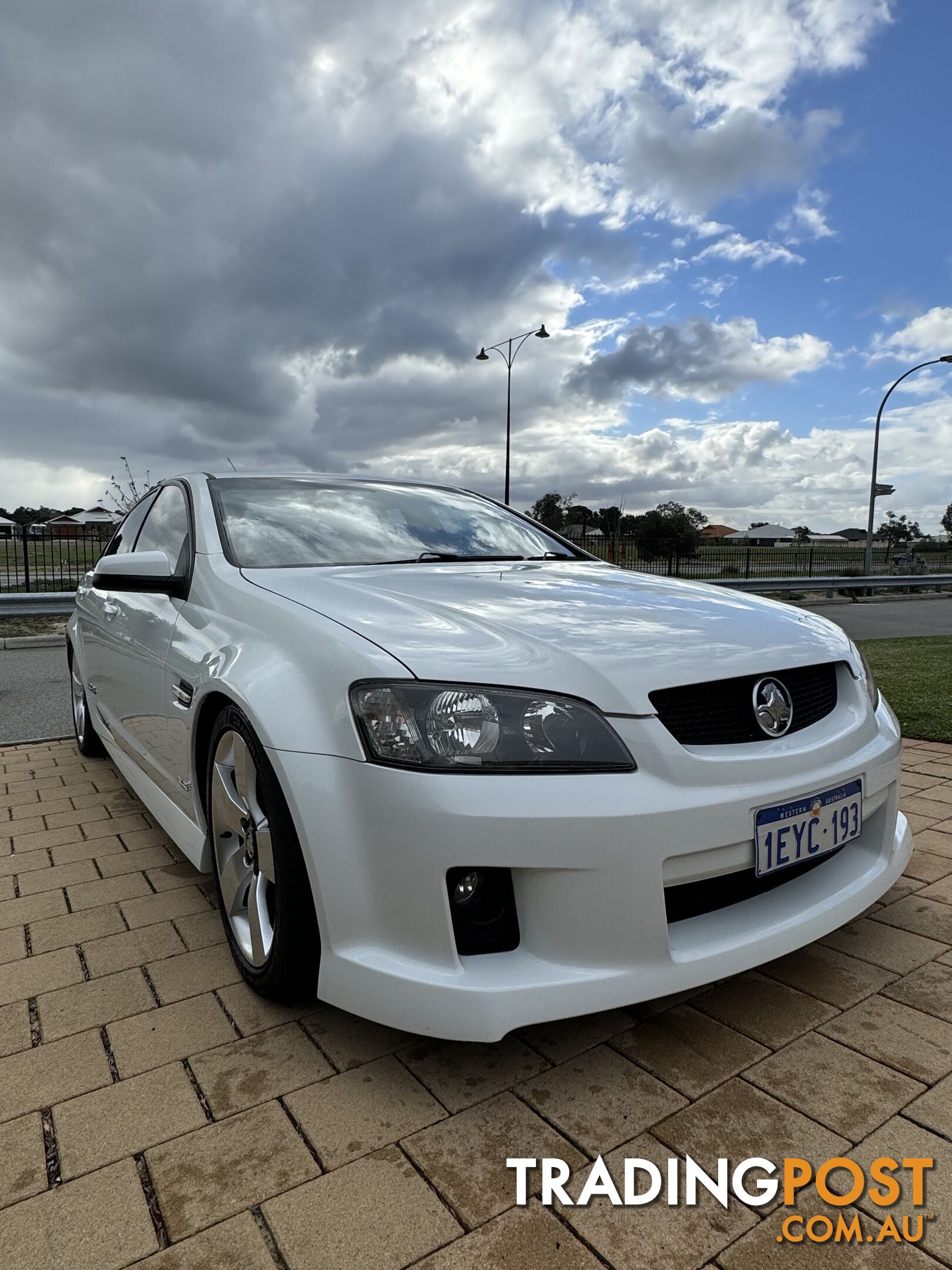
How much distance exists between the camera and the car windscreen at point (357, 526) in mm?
2752

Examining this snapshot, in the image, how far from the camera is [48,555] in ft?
48.5

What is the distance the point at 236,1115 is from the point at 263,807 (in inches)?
24.8

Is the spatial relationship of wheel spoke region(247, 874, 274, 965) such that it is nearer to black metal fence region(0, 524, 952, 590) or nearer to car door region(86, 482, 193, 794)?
car door region(86, 482, 193, 794)

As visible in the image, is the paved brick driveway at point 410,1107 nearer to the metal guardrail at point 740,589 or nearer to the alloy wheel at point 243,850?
the alloy wheel at point 243,850

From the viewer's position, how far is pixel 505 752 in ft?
5.45

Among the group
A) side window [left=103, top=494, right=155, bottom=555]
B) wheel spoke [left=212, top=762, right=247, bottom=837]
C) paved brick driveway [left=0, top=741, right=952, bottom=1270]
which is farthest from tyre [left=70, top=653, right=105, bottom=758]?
wheel spoke [left=212, top=762, right=247, bottom=837]

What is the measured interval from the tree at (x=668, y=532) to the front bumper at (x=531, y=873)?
19635mm

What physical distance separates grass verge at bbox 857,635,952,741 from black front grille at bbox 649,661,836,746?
3.29 m

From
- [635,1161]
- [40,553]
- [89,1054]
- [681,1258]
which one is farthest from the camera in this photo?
[40,553]

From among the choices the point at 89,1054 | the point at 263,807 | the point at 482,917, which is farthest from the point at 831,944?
the point at 89,1054

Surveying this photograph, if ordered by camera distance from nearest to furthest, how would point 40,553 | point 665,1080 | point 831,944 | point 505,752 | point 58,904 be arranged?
point 505,752, point 665,1080, point 831,944, point 58,904, point 40,553

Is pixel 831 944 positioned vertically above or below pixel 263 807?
below

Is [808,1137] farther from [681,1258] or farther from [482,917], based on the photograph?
[482,917]

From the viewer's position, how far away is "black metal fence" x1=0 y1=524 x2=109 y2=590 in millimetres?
14258
